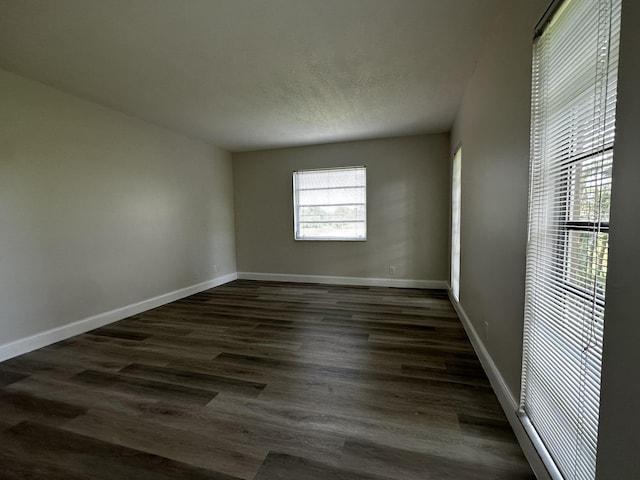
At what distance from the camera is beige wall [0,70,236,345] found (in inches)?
99.1

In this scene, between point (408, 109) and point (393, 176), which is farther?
point (393, 176)

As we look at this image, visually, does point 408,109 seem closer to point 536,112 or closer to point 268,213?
point 536,112

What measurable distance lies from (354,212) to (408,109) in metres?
1.96

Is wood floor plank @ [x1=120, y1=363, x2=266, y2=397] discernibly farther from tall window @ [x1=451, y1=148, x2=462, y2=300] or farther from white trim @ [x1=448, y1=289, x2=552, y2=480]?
tall window @ [x1=451, y1=148, x2=462, y2=300]

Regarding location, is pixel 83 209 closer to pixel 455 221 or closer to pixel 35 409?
pixel 35 409

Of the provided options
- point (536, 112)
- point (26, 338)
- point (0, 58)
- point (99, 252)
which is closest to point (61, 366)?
point (26, 338)

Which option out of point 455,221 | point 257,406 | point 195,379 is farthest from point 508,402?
point 455,221

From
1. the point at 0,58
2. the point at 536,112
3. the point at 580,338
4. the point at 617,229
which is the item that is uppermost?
the point at 0,58

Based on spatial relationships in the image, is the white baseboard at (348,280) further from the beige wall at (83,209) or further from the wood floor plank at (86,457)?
the wood floor plank at (86,457)

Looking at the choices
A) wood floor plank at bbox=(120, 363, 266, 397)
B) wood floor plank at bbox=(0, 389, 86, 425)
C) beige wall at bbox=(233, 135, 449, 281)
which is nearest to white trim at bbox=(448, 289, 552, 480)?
wood floor plank at bbox=(120, 363, 266, 397)

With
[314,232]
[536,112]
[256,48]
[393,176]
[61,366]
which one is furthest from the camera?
[314,232]

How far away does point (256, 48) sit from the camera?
2182 mm

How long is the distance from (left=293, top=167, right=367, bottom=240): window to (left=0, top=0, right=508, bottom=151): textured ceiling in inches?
57.4

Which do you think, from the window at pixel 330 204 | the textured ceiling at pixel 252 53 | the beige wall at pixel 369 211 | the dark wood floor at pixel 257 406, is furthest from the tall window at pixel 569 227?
the window at pixel 330 204
